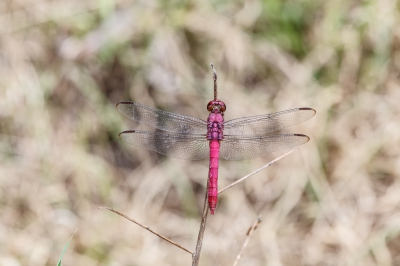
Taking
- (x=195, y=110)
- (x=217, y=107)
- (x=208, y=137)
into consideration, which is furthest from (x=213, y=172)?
(x=195, y=110)

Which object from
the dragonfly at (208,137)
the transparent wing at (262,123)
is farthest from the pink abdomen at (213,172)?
the transparent wing at (262,123)

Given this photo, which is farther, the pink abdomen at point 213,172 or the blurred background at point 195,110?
the blurred background at point 195,110

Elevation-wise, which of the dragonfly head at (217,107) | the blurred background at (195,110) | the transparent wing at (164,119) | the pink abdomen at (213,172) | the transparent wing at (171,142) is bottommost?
the pink abdomen at (213,172)

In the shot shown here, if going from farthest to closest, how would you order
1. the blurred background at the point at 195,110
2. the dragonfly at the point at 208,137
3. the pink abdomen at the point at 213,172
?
the blurred background at the point at 195,110 → the dragonfly at the point at 208,137 → the pink abdomen at the point at 213,172

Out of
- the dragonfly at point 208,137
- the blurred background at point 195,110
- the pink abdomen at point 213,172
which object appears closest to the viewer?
the pink abdomen at point 213,172

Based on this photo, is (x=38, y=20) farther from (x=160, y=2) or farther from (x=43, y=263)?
(x=43, y=263)

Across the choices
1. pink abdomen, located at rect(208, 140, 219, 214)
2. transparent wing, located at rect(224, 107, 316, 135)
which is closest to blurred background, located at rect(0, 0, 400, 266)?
transparent wing, located at rect(224, 107, 316, 135)

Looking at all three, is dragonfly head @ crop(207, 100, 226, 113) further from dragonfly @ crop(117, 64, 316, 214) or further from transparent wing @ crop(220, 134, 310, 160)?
transparent wing @ crop(220, 134, 310, 160)

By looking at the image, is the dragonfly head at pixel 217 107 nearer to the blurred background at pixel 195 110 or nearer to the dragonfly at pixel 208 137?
the dragonfly at pixel 208 137
